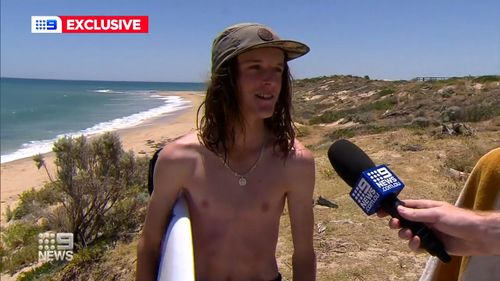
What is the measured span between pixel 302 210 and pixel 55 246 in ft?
16.5

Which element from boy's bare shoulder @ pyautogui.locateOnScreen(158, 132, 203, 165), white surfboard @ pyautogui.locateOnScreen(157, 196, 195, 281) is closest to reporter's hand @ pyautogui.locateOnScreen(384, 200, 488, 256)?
white surfboard @ pyautogui.locateOnScreen(157, 196, 195, 281)

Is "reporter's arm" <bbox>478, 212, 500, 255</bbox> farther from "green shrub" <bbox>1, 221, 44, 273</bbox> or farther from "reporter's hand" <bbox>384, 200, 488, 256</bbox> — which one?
"green shrub" <bbox>1, 221, 44, 273</bbox>

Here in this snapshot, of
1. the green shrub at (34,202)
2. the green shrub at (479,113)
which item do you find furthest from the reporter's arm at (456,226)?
the green shrub at (479,113)

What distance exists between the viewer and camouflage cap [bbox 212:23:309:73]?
1.77 meters

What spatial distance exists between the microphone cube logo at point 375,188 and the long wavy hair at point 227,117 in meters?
0.67

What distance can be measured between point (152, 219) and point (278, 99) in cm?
79

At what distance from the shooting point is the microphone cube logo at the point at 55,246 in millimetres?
5838

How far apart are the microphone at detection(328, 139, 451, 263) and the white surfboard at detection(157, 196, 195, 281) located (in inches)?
23.3

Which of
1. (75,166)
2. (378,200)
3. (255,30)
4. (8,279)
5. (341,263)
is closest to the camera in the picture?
(378,200)

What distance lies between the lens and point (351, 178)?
63.2 inches

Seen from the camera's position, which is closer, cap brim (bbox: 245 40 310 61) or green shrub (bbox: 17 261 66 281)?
cap brim (bbox: 245 40 310 61)

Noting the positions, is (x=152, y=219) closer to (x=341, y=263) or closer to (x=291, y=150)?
(x=291, y=150)

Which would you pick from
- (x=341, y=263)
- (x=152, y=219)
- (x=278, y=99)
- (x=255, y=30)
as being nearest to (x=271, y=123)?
(x=278, y=99)

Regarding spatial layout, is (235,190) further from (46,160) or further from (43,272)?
(46,160)
